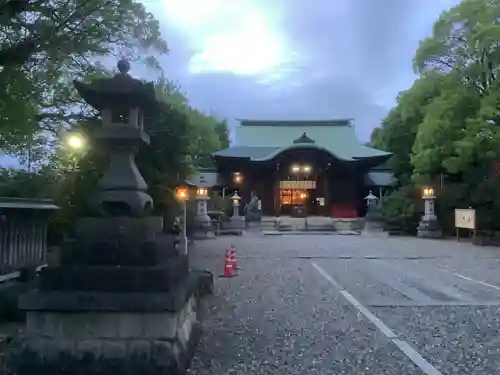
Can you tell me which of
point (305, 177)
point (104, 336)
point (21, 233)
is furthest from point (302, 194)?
point (104, 336)

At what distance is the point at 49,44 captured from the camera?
6703 millimetres

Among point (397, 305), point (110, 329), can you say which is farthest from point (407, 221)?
point (110, 329)

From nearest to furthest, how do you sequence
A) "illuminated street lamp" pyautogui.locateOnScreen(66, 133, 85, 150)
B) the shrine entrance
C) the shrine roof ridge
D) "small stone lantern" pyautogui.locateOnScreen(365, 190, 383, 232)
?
"illuminated street lamp" pyautogui.locateOnScreen(66, 133, 85, 150) < "small stone lantern" pyautogui.locateOnScreen(365, 190, 383, 232) < the shrine entrance < the shrine roof ridge

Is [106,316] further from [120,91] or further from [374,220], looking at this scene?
[374,220]

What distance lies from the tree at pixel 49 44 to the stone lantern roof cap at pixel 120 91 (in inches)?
65.7

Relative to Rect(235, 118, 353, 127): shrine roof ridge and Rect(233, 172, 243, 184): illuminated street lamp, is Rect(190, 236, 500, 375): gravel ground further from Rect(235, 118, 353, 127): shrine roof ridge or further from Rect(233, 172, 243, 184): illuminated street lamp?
Rect(235, 118, 353, 127): shrine roof ridge

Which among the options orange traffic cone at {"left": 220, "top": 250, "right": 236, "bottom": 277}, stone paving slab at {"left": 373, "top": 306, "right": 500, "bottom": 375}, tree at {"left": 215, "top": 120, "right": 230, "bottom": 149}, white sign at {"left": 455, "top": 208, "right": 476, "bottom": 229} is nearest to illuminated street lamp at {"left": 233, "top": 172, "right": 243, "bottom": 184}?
white sign at {"left": 455, "top": 208, "right": 476, "bottom": 229}

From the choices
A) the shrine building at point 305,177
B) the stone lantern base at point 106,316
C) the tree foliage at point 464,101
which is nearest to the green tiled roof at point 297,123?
the shrine building at point 305,177

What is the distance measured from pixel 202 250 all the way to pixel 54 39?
1205 centimetres

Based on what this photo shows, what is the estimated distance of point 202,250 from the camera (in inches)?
712

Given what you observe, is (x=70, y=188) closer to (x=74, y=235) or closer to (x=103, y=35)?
(x=103, y=35)

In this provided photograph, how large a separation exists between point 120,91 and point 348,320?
412 centimetres

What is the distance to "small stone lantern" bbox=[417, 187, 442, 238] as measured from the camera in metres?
25.6

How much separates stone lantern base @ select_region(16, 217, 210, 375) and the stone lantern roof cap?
143cm
